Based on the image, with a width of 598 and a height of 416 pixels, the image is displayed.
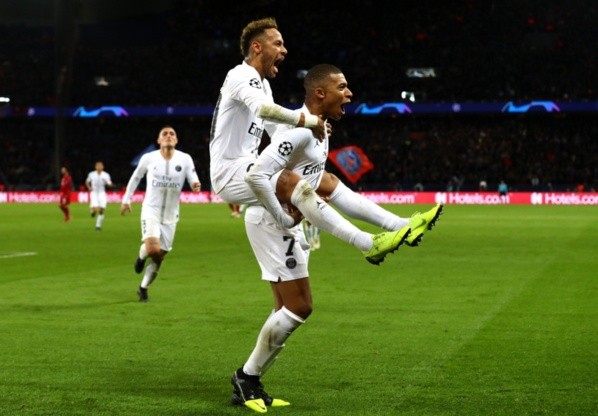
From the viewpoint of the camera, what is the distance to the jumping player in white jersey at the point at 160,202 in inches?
530

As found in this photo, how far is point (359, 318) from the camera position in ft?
38.1

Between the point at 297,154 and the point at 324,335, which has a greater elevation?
the point at 297,154

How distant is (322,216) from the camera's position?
256 inches

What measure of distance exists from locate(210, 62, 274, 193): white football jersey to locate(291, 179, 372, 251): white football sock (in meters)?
0.54

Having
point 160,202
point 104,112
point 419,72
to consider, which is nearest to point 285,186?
point 160,202

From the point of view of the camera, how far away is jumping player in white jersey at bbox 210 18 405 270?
6391mm

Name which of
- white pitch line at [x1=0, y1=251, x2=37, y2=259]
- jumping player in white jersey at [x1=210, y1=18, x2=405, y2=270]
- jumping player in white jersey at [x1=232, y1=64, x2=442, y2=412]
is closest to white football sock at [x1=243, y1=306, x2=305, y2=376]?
jumping player in white jersey at [x1=232, y1=64, x2=442, y2=412]

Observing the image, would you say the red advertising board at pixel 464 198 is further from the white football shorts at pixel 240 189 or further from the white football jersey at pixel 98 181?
the white football shorts at pixel 240 189

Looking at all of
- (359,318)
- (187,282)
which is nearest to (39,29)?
(187,282)

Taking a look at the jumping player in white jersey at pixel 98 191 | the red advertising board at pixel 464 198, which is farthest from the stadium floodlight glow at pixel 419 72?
the jumping player in white jersey at pixel 98 191

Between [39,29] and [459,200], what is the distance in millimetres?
36261

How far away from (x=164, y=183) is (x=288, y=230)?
7.52 m

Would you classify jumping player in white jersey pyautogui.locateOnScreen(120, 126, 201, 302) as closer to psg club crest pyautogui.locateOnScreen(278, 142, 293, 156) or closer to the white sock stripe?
the white sock stripe

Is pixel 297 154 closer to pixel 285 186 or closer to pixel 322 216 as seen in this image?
pixel 285 186
